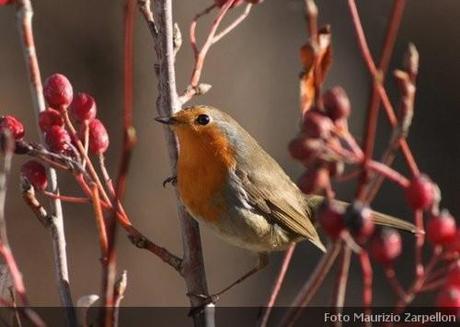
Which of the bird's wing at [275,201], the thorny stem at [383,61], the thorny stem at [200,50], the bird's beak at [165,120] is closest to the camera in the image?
the thorny stem at [383,61]

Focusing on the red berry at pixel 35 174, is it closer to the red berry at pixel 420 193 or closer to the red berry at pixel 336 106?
the red berry at pixel 336 106

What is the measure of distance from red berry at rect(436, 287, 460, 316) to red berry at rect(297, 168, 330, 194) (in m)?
0.24

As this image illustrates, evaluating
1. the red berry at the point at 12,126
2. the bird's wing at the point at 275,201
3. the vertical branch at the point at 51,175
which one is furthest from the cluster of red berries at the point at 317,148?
the bird's wing at the point at 275,201

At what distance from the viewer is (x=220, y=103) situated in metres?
6.73

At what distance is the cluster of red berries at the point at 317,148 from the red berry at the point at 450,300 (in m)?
0.24

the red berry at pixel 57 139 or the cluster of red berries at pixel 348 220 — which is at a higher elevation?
the red berry at pixel 57 139

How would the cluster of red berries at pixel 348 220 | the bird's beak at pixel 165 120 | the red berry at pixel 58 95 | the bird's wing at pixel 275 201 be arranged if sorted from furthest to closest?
the bird's wing at pixel 275 201, the bird's beak at pixel 165 120, the red berry at pixel 58 95, the cluster of red berries at pixel 348 220

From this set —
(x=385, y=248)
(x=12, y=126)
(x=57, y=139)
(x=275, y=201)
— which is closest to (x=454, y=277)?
(x=385, y=248)

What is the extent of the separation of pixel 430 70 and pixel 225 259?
89.3 inches

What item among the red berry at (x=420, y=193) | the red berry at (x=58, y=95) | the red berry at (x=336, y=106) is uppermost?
the red berry at (x=58, y=95)

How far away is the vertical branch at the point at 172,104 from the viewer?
181cm

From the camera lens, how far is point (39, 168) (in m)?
1.67

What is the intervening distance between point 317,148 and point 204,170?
6.27ft

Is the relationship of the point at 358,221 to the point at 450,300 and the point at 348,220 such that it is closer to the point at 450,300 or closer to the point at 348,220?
the point at 348,220
